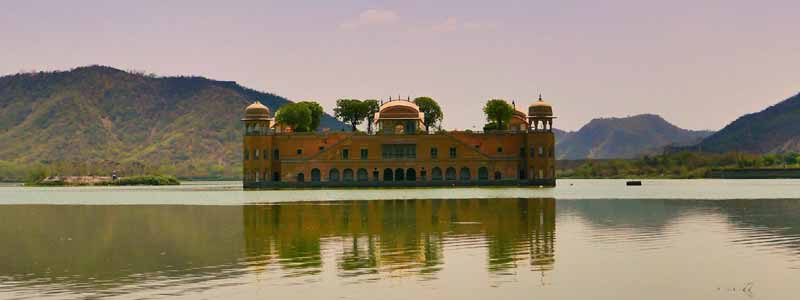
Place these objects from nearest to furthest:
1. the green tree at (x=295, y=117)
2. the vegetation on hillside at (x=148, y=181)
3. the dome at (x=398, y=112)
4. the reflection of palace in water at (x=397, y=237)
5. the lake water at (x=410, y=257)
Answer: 1. the lake water at (x=410, y=257)
2. the reflection of palace in water at (x=397, y=237)
3. the dome at (x=398, y=112)
4. the green tree at (x=295, y=117)
5. the vegetation on hillside at (x=148, y=181)

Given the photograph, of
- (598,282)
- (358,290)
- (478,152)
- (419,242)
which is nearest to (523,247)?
(419,242)

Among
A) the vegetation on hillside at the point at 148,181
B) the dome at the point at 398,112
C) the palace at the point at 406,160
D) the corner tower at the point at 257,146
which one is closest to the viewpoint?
the palace at the point at 406,160

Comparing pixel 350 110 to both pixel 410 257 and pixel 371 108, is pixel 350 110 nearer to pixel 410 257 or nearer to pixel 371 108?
pixel 371 108

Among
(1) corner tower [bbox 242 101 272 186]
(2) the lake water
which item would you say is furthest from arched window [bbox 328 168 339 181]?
(2) the lake water

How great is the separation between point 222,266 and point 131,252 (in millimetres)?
4992

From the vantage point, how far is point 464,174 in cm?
12144

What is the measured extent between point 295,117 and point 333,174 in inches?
638

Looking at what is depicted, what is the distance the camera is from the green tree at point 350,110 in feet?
469

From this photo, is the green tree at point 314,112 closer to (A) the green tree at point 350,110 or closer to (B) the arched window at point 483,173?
(A) the green tree at point 350,110

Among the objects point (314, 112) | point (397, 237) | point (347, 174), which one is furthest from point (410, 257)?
point (314, 112)

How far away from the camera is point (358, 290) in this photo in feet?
66.3

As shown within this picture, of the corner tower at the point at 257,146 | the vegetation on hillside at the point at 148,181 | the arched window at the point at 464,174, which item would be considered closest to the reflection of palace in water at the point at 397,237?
the arched window at the point at 464,174

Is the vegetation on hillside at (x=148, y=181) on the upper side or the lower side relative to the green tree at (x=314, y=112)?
lower

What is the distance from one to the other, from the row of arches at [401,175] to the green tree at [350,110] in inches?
874
